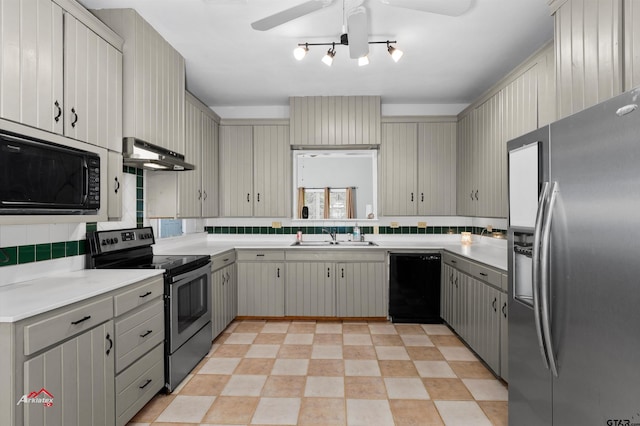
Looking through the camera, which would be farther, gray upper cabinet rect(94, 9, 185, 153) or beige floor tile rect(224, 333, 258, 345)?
beige floor tile rect(224, 333, 258, 345)

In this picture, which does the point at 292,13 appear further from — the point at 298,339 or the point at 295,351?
the point at 298,339

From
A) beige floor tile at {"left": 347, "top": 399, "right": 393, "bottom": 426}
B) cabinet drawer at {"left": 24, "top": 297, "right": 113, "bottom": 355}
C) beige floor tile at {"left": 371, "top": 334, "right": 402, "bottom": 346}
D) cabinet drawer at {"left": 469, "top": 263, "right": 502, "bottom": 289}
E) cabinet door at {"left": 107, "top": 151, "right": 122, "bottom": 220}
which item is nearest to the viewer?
cabinet drawer at {"left": 24, "top": 297, "right": 113, "bottom": 355}

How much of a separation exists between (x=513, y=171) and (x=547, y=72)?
1.11m

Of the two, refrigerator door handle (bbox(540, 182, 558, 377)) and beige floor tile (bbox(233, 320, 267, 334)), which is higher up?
refrigerator door handle (bbox(540, 182, 558, 377))

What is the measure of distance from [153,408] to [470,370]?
2373 mm

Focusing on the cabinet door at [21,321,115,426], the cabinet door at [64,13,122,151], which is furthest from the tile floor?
the cabinet door at [64,13,122,151]

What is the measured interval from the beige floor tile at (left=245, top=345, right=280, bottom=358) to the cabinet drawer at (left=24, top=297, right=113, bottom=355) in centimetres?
156

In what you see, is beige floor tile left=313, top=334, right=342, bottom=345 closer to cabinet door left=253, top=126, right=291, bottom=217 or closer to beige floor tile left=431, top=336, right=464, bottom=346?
beige floor tile left=431, top=336, right=464, bottom=346

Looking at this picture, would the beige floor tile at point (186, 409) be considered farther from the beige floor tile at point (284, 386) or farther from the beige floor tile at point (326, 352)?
the beige floor tile at point (326, 352)

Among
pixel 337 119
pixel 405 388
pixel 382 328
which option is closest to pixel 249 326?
pixel 382 328

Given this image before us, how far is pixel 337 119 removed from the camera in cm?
413

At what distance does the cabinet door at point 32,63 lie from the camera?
1511 millimetres

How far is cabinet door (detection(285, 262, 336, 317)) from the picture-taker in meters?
3.95

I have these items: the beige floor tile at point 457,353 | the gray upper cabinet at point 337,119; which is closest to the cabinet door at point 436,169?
the gray upper cabinet at point 337,119
